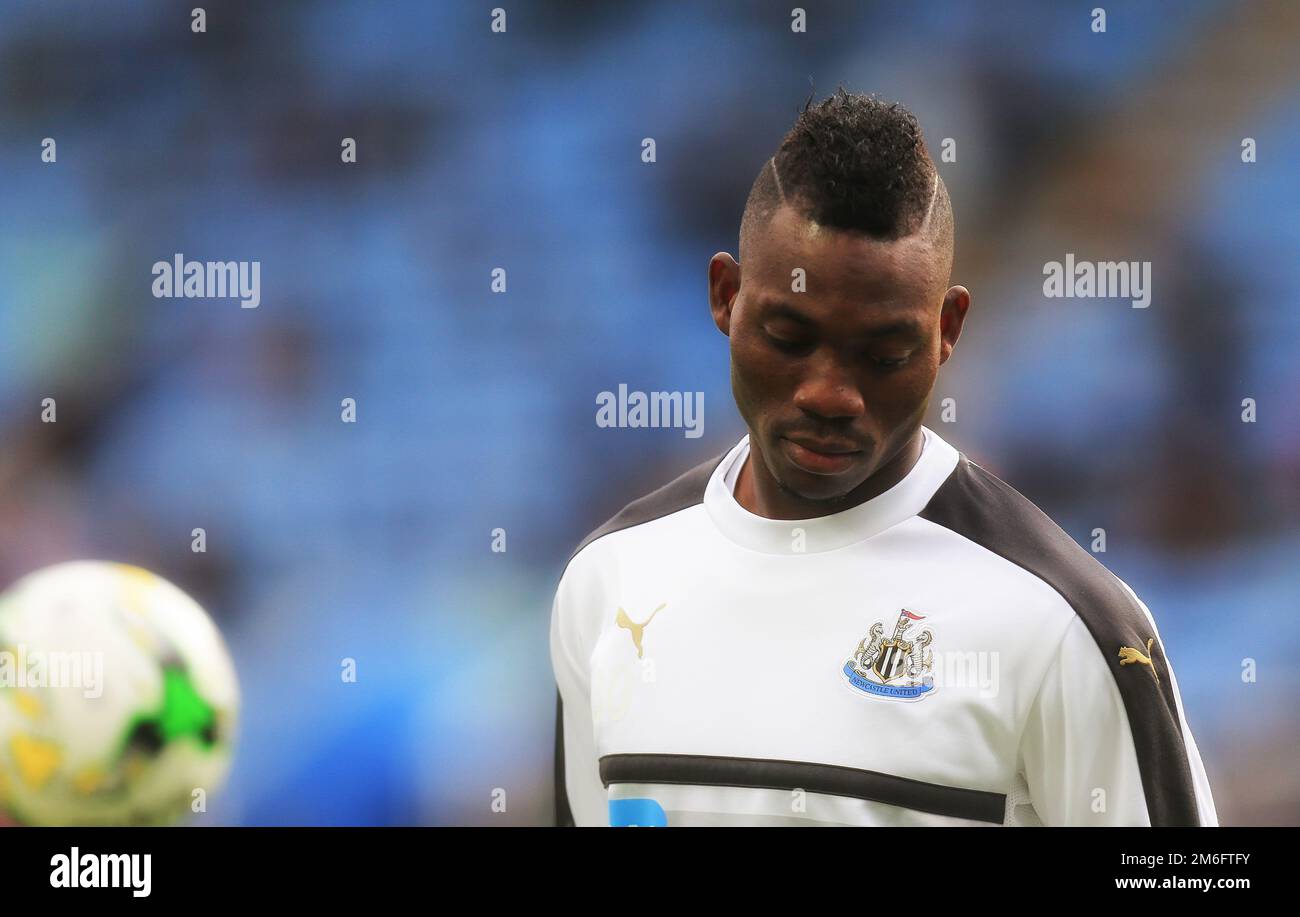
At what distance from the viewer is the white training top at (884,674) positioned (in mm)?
2547

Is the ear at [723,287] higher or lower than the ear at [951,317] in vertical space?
higher

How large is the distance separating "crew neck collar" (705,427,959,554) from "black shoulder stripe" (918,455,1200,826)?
0.10ft

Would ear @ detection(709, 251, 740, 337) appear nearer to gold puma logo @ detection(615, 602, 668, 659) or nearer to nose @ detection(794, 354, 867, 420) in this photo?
nose @ detection(794, 354, 867, 420)

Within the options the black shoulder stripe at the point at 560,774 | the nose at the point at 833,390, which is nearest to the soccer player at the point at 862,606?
the nose at the point at 833,390

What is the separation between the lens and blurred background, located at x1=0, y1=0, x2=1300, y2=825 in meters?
2.99

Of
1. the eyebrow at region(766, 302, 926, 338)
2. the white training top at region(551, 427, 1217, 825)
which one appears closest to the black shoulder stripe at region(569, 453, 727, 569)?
the white training top at region(551, 427, 1217, 825)

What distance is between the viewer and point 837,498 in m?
2.73

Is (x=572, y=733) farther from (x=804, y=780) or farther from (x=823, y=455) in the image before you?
(x=823, y=455)

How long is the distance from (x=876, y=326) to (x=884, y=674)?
0.77 m

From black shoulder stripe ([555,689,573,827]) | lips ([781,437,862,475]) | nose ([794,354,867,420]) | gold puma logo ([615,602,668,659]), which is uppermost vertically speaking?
nose ([794,354,867,420])

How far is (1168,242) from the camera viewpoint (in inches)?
118

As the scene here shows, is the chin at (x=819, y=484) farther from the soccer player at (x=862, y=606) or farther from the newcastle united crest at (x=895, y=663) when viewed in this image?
the newcastle united crest at (x=895, y=663)
